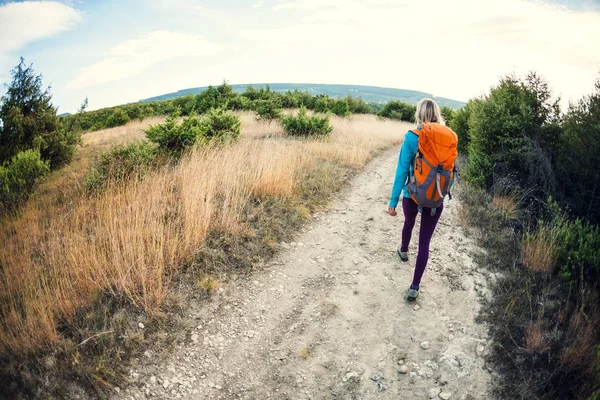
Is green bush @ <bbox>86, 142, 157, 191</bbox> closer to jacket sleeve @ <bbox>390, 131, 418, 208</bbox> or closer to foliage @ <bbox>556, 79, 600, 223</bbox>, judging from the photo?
jacket sleeve @ <bbox>390, 131, 418, 208</bbox>

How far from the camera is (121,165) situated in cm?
636

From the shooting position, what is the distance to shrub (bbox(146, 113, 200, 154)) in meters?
7.59

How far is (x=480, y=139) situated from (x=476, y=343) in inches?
228

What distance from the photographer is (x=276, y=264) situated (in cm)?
481

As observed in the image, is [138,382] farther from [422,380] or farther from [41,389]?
[422,380]

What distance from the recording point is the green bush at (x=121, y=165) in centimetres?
601

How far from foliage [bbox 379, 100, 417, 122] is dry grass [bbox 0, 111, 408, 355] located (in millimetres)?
24563

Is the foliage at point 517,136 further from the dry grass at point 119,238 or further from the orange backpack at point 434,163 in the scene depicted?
the dry grass at point 119,238

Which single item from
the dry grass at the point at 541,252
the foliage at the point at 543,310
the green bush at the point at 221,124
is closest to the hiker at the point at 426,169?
the foliage at the point at 543,310

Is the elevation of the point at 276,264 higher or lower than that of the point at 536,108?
lower

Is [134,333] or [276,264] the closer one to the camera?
[134,333]

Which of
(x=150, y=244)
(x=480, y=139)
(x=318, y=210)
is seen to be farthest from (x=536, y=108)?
(x=150, y=244)

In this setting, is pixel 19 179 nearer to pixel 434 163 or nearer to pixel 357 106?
pixel 434 163

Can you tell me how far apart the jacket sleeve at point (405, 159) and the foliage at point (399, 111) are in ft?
87.3
